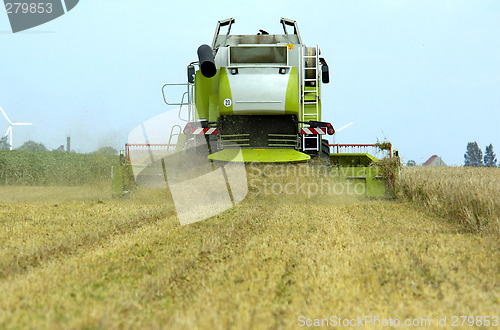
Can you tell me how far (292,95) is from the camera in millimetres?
9875

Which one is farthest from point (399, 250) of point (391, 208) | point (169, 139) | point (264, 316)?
point (169, 139)

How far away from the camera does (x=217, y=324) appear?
3076 millimetres

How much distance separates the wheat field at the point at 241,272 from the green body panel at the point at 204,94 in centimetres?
326

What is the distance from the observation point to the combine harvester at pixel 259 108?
32.3 ft

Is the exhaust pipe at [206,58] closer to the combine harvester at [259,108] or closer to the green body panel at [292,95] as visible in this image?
the combine harvester at [259,108]

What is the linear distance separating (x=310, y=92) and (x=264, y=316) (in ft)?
25.5

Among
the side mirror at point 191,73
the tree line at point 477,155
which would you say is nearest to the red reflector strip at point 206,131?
the side mirror at point 191,73

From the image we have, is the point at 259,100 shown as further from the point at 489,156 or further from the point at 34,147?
the point at 489,156

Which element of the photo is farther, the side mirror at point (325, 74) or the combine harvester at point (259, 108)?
the side mirror at point (325, 74)

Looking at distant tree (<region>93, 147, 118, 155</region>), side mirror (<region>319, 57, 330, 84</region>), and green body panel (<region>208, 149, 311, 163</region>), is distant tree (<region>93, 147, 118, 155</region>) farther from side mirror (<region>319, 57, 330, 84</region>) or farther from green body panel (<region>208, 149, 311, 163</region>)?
side mirror (<region>319, 57, 330, 84</region>)

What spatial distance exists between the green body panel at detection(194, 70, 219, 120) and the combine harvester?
20mm

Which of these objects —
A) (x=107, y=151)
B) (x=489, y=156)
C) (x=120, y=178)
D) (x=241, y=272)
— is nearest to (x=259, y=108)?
(x=120, y=178)

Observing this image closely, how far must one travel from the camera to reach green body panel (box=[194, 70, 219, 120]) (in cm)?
1055

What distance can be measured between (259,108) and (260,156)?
36.3 inches
